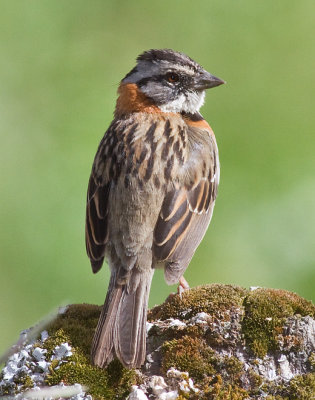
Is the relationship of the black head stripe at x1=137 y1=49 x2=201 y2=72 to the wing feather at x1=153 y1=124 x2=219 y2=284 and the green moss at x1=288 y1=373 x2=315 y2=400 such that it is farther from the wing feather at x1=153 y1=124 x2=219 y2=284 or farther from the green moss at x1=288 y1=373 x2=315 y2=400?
the green moss at x1=288 y1=373 x2=315 y2=400

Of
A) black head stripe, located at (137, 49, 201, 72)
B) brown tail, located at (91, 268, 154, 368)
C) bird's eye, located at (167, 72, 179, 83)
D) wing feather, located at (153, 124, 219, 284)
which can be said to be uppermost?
black head stripe, located at (137, 49, 201, 72)

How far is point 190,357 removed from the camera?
17.6ft

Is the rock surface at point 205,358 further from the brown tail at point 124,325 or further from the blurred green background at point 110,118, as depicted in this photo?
the blurred green background at point 110,118

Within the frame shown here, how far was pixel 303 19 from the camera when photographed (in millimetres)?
10820

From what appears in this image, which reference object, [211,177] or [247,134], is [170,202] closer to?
[211,177]

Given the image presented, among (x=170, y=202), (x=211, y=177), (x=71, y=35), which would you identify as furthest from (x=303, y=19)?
(x=170, y=202)

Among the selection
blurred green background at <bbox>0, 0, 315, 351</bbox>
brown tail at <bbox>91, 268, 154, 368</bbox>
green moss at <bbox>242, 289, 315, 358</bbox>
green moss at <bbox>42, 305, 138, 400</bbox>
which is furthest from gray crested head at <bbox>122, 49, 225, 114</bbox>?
green moss at <bbox>42, 305, 138, 400</bbox>

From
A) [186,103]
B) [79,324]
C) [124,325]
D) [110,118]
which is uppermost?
[110,118]

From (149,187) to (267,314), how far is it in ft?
5.11

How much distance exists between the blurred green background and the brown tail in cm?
168

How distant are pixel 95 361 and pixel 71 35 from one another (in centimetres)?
589

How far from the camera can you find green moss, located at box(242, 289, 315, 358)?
5414mm

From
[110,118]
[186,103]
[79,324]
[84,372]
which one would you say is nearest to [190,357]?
[84,372]

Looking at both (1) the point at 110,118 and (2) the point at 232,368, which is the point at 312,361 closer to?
(2) the point at 232,368
